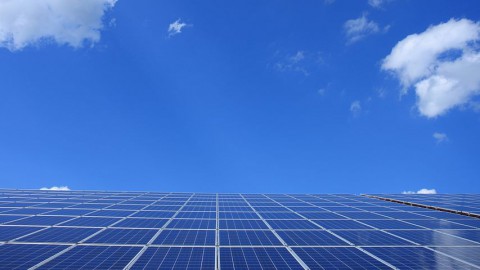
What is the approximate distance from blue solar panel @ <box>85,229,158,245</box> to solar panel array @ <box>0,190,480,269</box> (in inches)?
1.7

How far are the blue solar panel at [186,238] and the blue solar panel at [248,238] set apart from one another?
61cm

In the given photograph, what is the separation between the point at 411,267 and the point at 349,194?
84.7 ft

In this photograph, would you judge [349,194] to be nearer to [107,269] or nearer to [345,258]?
[345,258]

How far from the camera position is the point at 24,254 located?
37.6 ft

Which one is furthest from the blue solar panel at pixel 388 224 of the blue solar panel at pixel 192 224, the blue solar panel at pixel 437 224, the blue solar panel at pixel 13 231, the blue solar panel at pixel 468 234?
the blue solar panel at pixel 13 231

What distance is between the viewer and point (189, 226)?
54.2 feet

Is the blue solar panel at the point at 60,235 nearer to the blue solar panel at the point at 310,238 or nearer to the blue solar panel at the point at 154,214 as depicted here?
the blue solar panel at the point at 154,214

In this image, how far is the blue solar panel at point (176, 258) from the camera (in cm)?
Result: 1080

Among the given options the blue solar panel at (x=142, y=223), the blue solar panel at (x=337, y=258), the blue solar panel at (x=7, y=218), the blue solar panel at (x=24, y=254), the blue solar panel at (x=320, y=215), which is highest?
the blue solar panel at (x=320, y=215)

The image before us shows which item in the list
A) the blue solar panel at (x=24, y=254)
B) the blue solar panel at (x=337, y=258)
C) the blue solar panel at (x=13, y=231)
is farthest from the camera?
the blue solar panel at (x=13, y=231)

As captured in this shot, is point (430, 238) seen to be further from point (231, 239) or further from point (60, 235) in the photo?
point (60, 235)

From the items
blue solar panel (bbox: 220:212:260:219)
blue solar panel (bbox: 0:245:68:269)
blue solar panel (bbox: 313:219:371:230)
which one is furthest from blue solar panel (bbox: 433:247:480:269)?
blue solar panel (bbox: 0:245:68:269)

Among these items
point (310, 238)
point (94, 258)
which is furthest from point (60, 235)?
point (310, 238)

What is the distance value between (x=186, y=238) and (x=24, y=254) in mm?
6289
